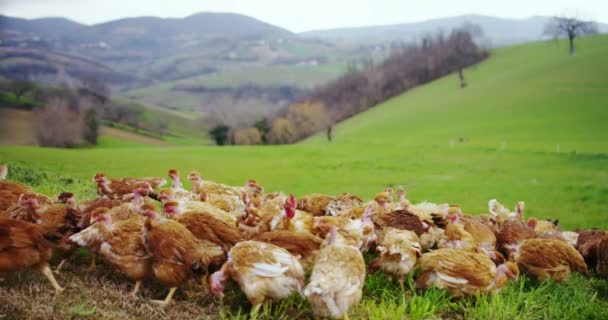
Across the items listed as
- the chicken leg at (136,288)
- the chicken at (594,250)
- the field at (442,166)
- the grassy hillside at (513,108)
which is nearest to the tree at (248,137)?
the grassy hillside at (513,108)

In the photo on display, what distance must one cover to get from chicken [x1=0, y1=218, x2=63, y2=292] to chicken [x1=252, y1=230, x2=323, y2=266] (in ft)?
9.26

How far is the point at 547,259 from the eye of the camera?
23.7 feet

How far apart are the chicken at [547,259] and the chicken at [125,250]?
613cm

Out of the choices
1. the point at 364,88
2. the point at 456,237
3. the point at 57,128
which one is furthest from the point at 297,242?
the point at 364,88

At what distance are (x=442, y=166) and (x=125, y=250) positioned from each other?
27817 mm

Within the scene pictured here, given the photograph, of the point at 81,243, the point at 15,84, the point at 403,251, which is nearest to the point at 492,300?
the point at 403,251

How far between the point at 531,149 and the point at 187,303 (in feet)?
121

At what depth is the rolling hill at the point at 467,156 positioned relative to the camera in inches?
864

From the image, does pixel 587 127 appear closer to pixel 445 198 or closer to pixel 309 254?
pixel 445 198

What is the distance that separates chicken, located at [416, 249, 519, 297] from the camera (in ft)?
20.0

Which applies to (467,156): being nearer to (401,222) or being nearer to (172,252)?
(401,222)

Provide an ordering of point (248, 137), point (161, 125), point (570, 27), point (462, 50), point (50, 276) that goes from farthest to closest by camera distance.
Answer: point (161, 125), point (462, 50), point (570, 27), point (248, 137), point (50, 276)

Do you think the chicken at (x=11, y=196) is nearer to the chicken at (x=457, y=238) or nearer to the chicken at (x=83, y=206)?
the chicken at (x=83, y=206)

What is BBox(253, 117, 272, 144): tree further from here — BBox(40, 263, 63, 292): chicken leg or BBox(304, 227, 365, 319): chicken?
BBox(304, 227, 365, 319): chicken
